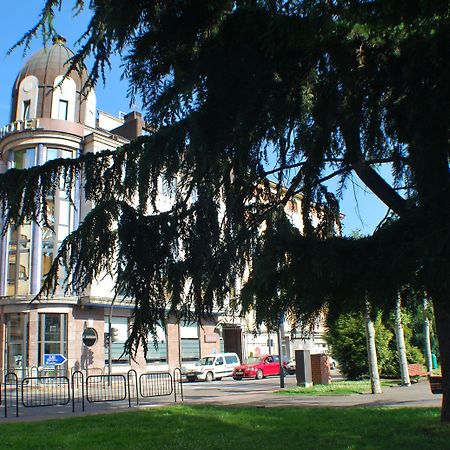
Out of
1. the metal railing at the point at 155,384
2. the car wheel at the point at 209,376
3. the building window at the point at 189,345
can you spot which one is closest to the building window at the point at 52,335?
the car wheel at the point at 209,376

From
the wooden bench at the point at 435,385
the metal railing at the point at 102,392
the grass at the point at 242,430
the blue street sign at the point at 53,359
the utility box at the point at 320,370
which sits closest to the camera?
the grass at the point at 242,430

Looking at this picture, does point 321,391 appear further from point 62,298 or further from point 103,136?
point 103,136

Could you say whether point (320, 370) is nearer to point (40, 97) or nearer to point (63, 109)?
point (63, 109)

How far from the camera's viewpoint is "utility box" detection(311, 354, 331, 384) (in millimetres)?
23391

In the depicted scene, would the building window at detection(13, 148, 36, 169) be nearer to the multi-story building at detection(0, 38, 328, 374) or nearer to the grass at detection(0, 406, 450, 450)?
the multi-story building at detection(0, 38, 328, 374)

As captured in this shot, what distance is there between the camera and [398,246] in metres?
4.64

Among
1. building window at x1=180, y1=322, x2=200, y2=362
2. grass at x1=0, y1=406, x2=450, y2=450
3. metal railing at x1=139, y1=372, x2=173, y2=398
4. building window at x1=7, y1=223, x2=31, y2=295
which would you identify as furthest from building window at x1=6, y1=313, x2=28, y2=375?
grass at x1=0, y1=406, x2=450, y2=450

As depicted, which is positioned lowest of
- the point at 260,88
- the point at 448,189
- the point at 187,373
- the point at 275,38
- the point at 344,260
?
the point at 187,373

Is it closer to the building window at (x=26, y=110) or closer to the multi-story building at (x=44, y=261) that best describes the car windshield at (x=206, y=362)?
the multi-story building at (x=44, y=261)

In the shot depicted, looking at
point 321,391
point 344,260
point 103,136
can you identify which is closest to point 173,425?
point 344,260

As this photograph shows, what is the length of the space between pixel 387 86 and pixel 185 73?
172cm

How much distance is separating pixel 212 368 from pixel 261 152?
3288cm

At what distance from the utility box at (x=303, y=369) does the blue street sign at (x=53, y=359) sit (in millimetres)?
14355

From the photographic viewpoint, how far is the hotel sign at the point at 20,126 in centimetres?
3694
